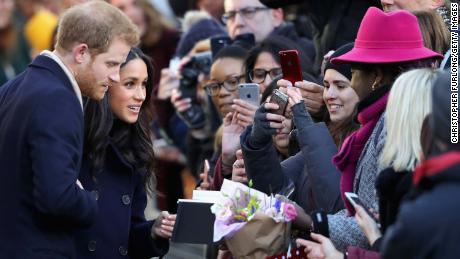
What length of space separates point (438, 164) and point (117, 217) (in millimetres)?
2609

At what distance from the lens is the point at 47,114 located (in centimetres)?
547

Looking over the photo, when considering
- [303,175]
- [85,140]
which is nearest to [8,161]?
[85,140]

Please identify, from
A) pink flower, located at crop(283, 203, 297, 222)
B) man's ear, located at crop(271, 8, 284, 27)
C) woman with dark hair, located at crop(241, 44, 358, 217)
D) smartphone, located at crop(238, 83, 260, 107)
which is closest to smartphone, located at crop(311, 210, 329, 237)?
pink flower, located at crop(283, 203, 297, 222)

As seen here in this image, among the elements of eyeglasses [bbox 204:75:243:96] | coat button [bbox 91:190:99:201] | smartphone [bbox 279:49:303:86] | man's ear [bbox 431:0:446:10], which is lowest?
coat button [bbox 91:190:99:201]

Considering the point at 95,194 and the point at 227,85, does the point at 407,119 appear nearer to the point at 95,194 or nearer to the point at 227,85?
the point at 95,194

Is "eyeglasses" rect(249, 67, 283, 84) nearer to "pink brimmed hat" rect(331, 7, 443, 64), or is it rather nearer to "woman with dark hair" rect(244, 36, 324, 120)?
"woman with dark hair" rect(244, 36, 324, 120)

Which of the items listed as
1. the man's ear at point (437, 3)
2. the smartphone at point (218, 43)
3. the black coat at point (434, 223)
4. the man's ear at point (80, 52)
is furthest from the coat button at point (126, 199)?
the smartphone at point (218, 43)

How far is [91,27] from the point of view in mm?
5773

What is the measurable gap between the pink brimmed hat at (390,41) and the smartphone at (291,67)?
2.01 feet

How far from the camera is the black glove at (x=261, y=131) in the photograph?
19.2 ft

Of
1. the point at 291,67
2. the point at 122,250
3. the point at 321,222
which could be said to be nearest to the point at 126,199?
the point at 122,250

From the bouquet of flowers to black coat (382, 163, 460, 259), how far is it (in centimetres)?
122

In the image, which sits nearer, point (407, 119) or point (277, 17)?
point (407, 119)

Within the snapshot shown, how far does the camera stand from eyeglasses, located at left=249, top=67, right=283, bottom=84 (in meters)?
7.40
